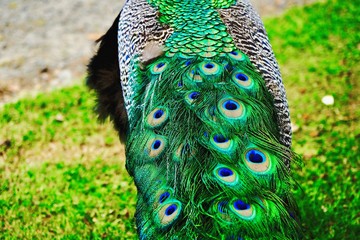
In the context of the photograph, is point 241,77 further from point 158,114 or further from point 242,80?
point 158,114

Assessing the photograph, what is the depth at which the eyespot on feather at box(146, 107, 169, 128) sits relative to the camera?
7.39 ft

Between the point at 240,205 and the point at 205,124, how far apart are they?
0.40 m

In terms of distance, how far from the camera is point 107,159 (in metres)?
3.94

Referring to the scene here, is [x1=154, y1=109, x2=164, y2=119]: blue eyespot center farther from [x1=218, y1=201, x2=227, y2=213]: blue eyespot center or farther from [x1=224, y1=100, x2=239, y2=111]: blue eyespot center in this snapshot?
[x1=218, y1=201, x2=227, y2=213]: blue eyespot center

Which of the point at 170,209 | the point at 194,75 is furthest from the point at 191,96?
the point at 170,209

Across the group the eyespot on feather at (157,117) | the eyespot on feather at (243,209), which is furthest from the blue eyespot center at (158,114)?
the eyespot on feather at (243,209)

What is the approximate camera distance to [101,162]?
3.89m

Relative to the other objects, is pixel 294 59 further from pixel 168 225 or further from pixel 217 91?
pixel 168 225

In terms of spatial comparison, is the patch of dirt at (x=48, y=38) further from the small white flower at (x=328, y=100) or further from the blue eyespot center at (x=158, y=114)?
the blue eyespot center at (x=158, y=114)

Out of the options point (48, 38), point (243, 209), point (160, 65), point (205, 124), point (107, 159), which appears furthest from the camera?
point (48, 38)

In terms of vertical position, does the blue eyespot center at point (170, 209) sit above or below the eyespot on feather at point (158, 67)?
below

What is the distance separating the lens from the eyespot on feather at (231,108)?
2.19m

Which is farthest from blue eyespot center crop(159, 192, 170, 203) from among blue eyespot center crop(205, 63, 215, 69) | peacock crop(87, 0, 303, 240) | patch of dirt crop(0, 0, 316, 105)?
patch of dirt crop(0, 0, 316, 105)

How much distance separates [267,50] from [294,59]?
7.67 ft
